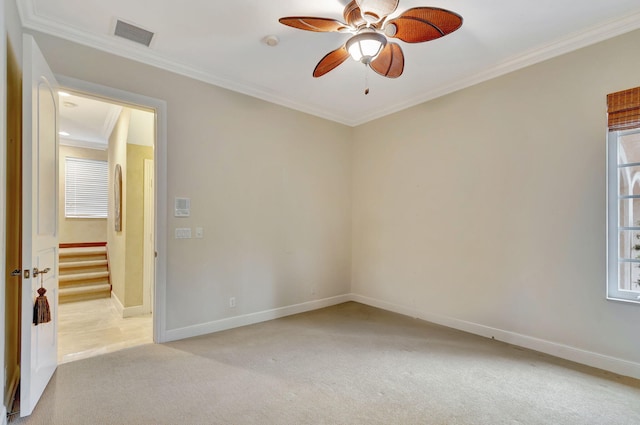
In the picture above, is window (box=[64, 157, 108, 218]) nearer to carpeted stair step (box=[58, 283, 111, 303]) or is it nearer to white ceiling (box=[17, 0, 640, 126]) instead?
carpeted stair step (box=[58, 283, 111, 303])

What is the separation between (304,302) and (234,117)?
257cm

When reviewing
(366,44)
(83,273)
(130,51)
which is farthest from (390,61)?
(83,273)

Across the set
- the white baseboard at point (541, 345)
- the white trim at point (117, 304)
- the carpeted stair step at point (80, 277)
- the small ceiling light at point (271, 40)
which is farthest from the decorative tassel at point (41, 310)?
the carpeted stair step at point (80, 277)

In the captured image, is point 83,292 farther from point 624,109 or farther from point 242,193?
point 624,109

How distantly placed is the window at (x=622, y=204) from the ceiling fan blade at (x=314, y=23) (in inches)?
92.9

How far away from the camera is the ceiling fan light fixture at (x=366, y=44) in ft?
7.08

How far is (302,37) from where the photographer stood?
278cm

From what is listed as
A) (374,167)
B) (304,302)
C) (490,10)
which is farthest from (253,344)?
(490,10)

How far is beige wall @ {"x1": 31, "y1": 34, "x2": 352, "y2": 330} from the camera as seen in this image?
10.6 ft

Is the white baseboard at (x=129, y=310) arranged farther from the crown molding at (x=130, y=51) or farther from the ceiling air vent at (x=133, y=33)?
the ceiling air vent at (x=133, y=33)

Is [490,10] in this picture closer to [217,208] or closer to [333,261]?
[217,208]

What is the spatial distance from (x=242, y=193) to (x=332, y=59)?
1.90 m

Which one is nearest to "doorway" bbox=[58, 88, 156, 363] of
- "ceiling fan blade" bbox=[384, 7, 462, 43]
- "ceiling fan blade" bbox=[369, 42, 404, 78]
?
"ceiling fan blade" bbox=[369, 42, 404, 78]

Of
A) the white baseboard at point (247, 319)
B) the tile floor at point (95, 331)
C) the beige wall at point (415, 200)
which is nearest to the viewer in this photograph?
the beige wall at point (415, 200)
